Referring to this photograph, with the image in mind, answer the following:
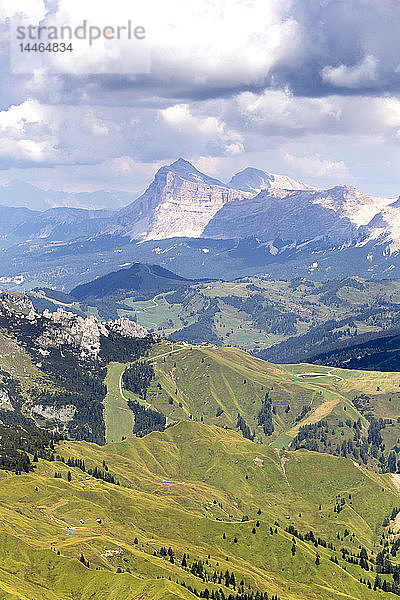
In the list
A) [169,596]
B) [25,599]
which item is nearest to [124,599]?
[169,596]

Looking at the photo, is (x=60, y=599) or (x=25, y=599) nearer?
(x=25, y=599)

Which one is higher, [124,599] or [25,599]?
[25,599]

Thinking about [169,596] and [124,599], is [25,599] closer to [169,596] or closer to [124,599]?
[124,599]

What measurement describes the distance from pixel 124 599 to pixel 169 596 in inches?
597

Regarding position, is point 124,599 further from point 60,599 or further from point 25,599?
point 25,599

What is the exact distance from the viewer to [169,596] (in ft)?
656

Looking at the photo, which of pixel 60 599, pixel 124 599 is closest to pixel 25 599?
pixel 60 599

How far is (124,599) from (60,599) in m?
21.5

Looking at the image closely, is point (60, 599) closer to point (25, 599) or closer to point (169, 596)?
point (25, 599)

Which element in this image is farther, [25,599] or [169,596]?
[169,596]

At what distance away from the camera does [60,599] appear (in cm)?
19988

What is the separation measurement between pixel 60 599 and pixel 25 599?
23.0 m
